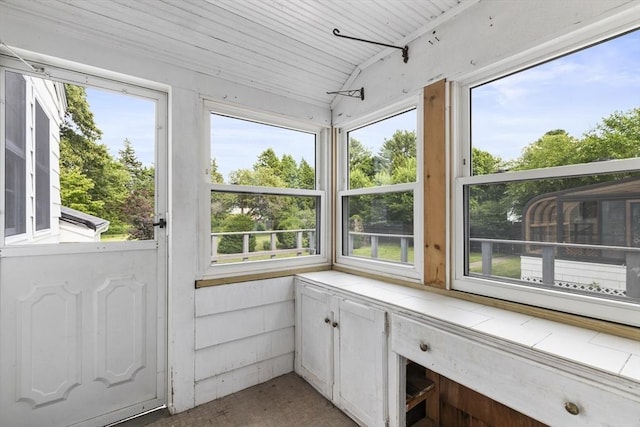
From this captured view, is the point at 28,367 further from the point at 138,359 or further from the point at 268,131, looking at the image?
the point at 268,131

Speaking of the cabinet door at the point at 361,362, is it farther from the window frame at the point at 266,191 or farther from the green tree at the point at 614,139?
the green tree at the point at 614,139

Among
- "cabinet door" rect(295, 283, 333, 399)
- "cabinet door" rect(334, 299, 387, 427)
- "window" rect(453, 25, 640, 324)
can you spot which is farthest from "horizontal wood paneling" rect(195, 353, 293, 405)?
"window" rect(453, 25, 640, 324)

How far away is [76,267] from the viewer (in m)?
1.74

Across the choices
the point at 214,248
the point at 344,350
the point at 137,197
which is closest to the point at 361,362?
the point at 344,350

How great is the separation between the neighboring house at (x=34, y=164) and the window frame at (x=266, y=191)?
746 mm

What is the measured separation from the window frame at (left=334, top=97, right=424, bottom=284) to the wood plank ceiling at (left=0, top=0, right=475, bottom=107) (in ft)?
1.29

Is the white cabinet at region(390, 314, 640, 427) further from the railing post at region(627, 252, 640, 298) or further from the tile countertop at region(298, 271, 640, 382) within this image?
the railing post at region(627, 252, 640, 298)

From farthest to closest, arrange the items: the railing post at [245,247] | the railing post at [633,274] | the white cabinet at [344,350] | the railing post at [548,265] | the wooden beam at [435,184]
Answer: the railing post at [245,247], the wooden beam at [435,184], the white cabinet at [344,350], the railing post at [548,265], the railing post at [633,274]

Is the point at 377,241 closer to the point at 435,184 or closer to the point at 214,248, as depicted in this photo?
the point at 435,184

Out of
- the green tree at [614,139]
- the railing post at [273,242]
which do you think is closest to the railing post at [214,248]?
the railing post at [273,242]

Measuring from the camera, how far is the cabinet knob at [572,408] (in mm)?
992

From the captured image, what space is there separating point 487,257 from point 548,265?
11.2 inches

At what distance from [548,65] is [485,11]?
0.46 metres

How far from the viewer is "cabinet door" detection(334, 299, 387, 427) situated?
1649mm
